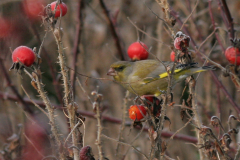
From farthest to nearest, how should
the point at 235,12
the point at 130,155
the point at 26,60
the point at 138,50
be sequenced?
the point at 235,12 < the point at 130,155 < the point at 138,50 < the point at 26,60

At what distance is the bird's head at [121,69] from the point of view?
11.0 feet

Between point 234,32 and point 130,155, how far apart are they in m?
2.62

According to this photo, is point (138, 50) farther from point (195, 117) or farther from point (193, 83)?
point (195, 117)

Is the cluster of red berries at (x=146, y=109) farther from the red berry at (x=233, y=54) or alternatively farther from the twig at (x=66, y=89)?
the red berry at (x=233, y=54)

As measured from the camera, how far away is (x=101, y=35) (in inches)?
231

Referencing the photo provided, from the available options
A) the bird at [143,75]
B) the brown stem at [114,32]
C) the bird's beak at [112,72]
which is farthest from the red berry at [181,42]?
the brown stem at [114,32]

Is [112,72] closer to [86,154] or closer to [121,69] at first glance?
[121,69]

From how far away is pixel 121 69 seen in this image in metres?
3.44

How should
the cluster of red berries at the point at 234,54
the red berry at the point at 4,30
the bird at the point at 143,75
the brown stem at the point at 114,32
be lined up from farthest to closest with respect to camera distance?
the brown stem at the point at 114,32
the bird at the point at 143,75
the red berry at the point at 4,30
the cluster of red berries at the point at 234,54

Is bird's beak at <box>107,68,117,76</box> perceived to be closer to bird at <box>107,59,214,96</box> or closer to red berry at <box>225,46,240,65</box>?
bird at <box>107,59,214,96</box>

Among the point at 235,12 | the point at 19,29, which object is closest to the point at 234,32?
the point at 19,29

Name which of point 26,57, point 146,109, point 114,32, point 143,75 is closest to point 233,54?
point 146,109

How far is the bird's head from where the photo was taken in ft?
11.0

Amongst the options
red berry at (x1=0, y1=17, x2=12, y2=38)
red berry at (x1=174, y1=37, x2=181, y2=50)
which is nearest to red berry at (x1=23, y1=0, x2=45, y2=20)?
red berry at (x1=0, y1=17, x2=12, y2=38)
